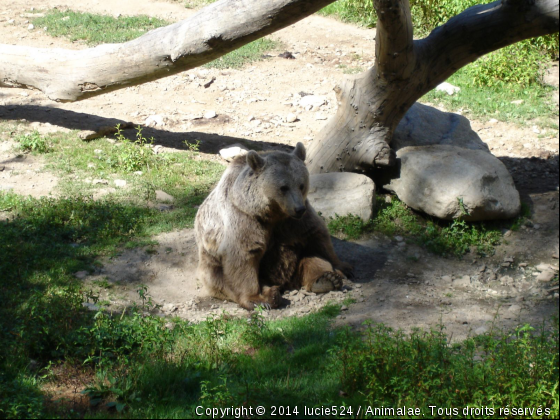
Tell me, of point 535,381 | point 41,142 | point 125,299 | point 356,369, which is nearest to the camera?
point 535,381

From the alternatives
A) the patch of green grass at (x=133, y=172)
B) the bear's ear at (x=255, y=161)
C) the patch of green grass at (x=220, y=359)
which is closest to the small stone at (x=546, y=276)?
the patch of green grass at (x=220, y=359)

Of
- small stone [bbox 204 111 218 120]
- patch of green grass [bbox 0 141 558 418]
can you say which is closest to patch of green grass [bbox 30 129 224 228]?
small stone [bbox 204 111 218 120]

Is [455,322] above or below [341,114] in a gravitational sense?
below

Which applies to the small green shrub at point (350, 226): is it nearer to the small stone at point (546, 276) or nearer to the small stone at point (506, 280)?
the small stone at point (506, 280)

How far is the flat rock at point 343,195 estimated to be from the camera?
296 inches

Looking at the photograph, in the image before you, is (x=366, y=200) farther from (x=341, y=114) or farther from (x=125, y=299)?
(x=125, y=299)

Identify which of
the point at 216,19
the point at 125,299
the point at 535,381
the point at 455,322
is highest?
the point at 216,19

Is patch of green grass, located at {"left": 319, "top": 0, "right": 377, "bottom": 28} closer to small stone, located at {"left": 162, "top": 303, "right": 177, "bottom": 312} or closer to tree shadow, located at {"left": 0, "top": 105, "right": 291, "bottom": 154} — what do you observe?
tree shadow, located at {"left": 0, "top": 105, "right": 291, "bottom": 154}

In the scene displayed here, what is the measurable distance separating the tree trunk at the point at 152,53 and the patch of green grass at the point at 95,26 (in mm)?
3710

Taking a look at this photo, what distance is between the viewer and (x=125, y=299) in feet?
20.3

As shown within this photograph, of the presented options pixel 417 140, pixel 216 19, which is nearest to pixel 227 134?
pixel 216 19

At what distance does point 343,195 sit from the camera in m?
7.67

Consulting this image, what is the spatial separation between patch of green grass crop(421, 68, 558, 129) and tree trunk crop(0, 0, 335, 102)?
412 cm

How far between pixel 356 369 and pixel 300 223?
241cm
